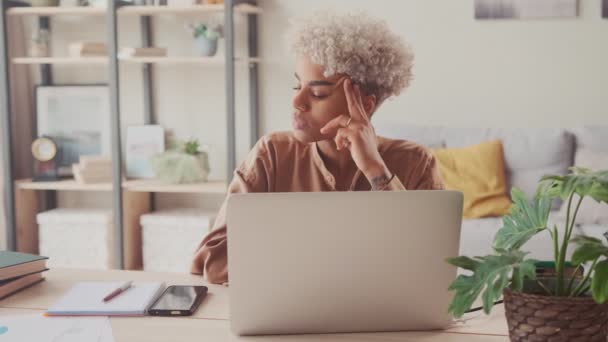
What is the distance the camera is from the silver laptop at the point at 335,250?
1021mm

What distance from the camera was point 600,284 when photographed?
85 centimetres

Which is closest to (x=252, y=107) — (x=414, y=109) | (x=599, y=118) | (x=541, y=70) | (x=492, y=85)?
(x=414, y=109)

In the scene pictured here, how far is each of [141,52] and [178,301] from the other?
2454 mm

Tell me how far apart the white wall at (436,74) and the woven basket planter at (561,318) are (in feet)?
9.07

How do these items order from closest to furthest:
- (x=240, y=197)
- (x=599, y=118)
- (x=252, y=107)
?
(x=240, y=197)
(x=599, y=118)
(x=252, y=107)

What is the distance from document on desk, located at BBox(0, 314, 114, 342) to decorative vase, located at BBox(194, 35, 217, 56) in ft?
8.15

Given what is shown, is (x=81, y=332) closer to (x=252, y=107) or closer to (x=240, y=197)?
(x=240, y=197)

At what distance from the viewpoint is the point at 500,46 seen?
3564 mm

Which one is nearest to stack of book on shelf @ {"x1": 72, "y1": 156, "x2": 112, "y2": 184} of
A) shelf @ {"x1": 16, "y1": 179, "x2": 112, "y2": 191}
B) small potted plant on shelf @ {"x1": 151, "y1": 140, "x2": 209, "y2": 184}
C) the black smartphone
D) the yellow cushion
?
shelf @ {"x1": 16, "y1": 179, "x2": 112, "y2": 191}

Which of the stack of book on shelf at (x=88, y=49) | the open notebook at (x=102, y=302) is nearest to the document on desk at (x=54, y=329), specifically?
the open notebook at (x=102, y=302)

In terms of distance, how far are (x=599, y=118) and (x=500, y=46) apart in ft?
2.06

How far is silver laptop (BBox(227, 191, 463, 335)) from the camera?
3.35ft

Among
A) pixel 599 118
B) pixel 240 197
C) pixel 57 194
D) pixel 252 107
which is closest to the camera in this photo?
pixel 240 197

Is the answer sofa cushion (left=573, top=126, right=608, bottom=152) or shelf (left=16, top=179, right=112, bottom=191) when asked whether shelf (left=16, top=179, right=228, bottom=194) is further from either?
sofa cushion (left=573, top=126, right=608, bottom=152)
